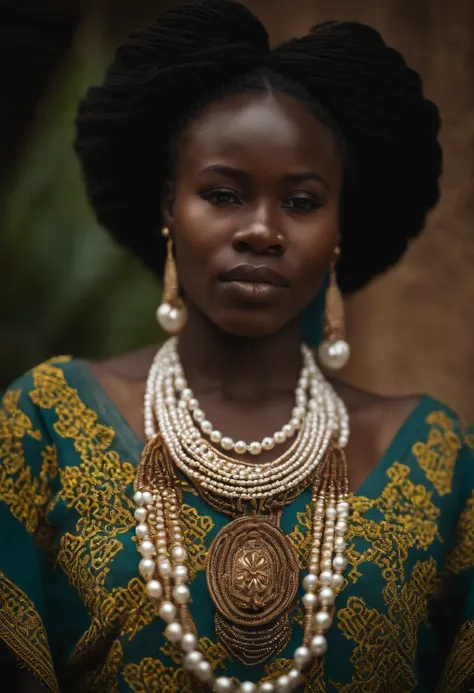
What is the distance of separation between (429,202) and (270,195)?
0.43 meters

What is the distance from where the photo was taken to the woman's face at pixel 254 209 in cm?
141

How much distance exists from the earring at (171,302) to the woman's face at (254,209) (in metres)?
0.07

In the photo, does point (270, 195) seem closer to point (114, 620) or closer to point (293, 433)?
point (293, 433)

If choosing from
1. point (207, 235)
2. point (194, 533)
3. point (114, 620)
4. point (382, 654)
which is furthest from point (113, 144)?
point (382, 654)

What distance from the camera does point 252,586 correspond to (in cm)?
138

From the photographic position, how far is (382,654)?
141 centimetres

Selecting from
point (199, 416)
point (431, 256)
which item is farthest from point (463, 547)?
point (431, 256)

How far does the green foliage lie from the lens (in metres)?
2.54

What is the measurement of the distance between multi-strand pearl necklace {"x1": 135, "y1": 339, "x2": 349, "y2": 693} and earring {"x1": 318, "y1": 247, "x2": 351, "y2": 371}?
2.4 inches

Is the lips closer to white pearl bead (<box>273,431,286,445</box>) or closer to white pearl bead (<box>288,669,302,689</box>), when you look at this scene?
white pearl bead (<box>273,431,286,445</box>)

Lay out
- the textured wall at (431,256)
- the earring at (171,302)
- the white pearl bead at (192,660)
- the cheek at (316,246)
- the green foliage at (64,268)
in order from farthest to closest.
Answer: the green foliage at (64,268), the textured wall at (431,256), the earring at (171,302), the cheek at (316,246), the white pearl bead at (192,660)

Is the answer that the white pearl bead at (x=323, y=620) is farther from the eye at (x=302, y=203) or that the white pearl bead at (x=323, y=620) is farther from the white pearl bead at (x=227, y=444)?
the eye at (x=302, y=203)

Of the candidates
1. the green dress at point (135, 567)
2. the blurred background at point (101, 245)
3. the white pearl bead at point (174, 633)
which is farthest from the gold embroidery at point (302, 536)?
the blurred background at point (101, 245)

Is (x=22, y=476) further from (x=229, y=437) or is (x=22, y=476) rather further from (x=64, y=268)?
(x=64, y=268)
